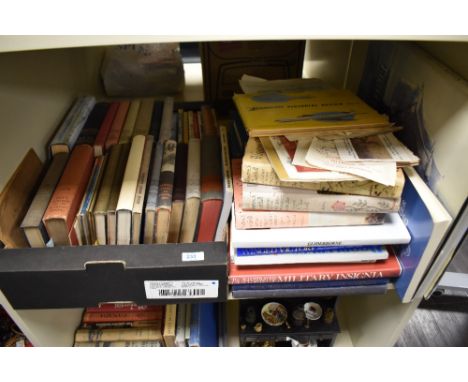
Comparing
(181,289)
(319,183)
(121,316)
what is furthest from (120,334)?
(319,183)

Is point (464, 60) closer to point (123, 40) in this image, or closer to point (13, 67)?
point (123, 40)

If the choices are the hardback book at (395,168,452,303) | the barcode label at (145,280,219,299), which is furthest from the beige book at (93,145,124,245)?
the hardback book at (395,168,452,303)

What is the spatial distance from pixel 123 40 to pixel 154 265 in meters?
0.27

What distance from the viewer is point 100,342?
710 millimetres

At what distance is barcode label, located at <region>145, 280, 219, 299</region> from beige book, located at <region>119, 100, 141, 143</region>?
266mm

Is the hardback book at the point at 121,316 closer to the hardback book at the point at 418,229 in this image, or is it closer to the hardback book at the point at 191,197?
the hardback book at the point at 191,197

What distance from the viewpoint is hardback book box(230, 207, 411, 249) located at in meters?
0.48

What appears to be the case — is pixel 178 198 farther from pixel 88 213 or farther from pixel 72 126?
pixel 72 126

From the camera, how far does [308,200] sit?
473mm

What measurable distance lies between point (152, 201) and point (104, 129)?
0.75 feet

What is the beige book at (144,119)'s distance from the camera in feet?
2.09

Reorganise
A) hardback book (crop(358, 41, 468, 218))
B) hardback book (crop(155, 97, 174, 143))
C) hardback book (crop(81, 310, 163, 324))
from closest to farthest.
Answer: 1. hardback book (crop(358, 41, 468, 218))
2. hardback book (crop(155, 97, 174, 143))
3. hardback book (crop(81, 310, 163, 324))

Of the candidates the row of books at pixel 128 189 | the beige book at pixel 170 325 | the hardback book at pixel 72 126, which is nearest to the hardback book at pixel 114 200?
the row of books at pixel 128 189

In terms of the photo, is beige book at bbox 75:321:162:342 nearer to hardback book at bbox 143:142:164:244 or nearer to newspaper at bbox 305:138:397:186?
hardback book at bbox 143:142:164:244
